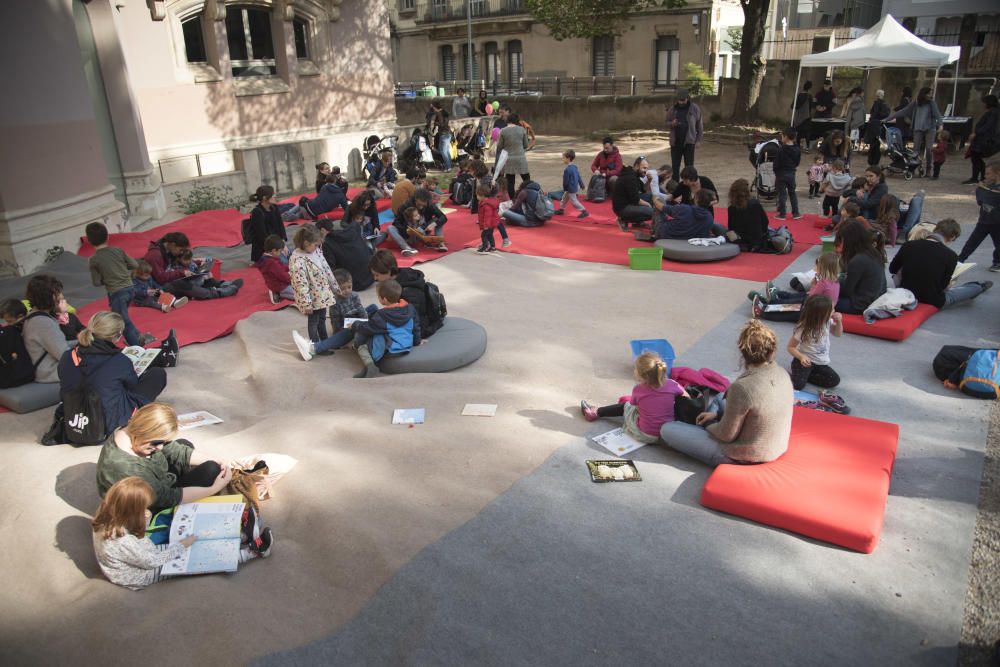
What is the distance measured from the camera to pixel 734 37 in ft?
102

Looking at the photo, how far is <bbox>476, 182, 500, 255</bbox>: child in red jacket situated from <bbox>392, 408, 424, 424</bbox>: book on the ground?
558 cm

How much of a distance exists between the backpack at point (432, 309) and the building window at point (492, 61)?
111ft

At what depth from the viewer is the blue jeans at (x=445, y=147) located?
19391 mm

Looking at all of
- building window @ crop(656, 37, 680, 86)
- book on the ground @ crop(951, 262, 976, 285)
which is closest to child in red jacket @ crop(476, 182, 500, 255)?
book on the ground @ crop(951, 262, 976, 285)

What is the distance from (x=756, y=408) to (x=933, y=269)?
4689 millimetres

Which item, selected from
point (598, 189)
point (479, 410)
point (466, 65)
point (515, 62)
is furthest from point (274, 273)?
point (466, 65)

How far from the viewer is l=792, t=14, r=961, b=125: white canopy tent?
55.3 feet

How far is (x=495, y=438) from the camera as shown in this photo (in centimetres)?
565

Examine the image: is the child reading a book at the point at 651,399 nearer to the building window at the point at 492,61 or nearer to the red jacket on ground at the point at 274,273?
the red jacket on ground at the point at 274,273

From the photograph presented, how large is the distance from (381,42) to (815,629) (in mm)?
20910

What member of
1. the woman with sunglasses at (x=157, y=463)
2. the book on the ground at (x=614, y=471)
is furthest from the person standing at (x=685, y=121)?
the woman with sunglasses at (x=157, y=463)

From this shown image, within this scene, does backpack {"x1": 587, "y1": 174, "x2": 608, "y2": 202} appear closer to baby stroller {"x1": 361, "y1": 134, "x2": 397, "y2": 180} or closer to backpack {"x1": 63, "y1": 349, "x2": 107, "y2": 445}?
baby stroller {"x1": 361, "y1": 134, "x2": 397, "y2": 180}

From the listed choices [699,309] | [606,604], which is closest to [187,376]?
[606,604]

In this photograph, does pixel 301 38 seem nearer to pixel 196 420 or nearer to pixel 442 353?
pixel 442 353
